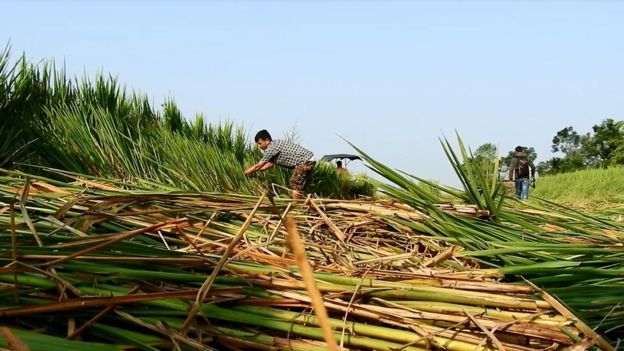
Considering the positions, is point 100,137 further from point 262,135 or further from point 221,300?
point 221,300

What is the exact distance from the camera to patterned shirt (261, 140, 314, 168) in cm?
682

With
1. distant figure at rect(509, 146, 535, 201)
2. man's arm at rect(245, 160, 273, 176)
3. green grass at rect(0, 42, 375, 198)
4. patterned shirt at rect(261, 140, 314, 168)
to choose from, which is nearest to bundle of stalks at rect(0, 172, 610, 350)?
green grass at rect(0, 42, 375, 198)

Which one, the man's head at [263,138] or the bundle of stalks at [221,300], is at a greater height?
the man's head at [263,138]

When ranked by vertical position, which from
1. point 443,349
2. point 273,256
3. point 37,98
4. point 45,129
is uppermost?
point 37,98

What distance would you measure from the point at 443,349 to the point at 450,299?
0.48 feet

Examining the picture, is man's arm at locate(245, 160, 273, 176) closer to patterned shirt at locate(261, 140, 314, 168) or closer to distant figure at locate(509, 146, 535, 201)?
patterned shirt at locate(261, 140, 314, 168)

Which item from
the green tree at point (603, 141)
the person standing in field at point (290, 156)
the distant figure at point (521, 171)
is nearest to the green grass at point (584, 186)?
the distant figure at point (521, 171)

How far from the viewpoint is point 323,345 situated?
108 cm

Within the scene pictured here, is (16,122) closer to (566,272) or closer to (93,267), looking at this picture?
(93,267)

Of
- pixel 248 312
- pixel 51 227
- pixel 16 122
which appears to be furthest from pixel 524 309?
pixel 16 122

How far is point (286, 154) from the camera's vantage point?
694 cm

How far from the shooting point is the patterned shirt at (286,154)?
6821mm

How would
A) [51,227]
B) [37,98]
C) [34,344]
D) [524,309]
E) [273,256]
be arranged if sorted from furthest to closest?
[37,98]
[273,256]
[51,227]
[524,309]
[34,344]

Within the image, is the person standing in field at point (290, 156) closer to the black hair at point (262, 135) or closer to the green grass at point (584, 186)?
the black hair at point (262, 135)
